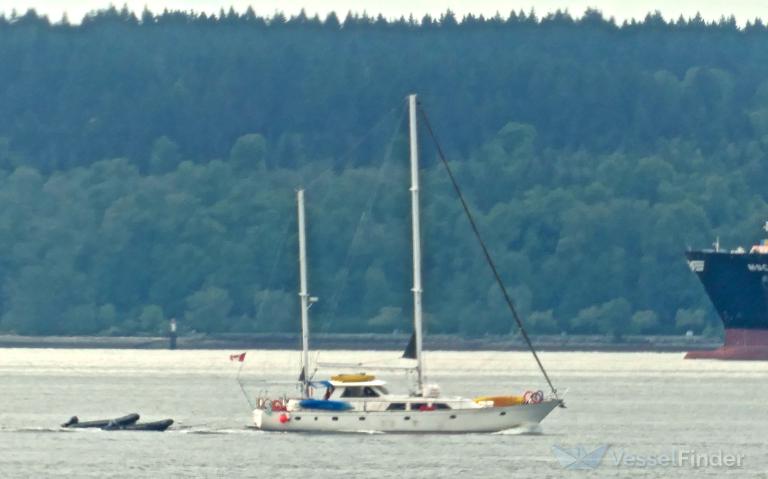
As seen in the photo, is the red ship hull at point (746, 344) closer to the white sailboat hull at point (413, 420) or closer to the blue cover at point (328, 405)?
the white sailboat hull at point (413, 420)

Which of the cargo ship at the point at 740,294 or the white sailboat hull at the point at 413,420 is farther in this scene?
the cargo ship at the point at 740,294

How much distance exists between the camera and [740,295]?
543 ft

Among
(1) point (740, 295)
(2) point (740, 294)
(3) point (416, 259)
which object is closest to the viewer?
(3) point (416, 259)

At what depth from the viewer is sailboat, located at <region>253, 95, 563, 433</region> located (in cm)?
8169

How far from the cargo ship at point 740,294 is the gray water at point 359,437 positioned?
798 inches

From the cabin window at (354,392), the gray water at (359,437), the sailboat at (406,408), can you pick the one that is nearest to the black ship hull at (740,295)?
the gray water at (359,437)

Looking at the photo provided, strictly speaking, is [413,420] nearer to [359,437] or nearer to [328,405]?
[328,405]

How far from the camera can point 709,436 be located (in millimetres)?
89562

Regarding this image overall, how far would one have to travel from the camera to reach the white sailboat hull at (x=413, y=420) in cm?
8169

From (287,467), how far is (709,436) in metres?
19.7

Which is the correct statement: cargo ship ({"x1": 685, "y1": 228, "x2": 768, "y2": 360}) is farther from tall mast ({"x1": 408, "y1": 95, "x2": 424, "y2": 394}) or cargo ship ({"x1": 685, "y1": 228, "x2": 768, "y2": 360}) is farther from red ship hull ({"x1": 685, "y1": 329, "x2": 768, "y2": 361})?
tall mast ({"x1": 408, "y1": 95, "x2": 424, "y2": 394})

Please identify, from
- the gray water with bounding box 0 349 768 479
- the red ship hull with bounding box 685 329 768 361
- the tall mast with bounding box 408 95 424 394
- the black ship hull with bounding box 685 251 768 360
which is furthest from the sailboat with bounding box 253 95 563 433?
the red ship hull with bounding box 685 329 768 361

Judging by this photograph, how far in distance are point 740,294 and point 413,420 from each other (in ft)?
285

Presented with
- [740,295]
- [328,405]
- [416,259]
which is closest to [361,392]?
[328,405]
